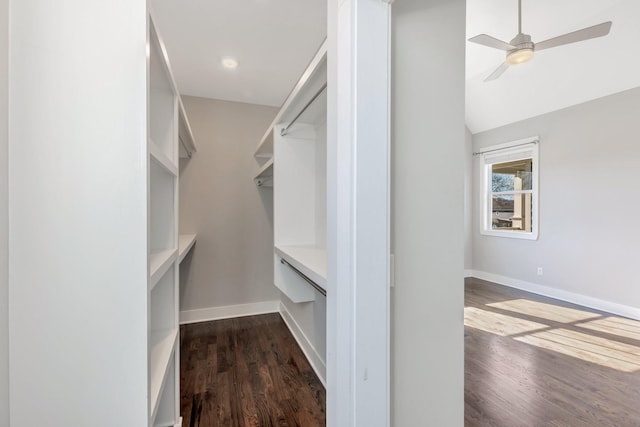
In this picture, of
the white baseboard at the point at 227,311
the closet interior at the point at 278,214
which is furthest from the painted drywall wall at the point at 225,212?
the closet interior at the point at 278,214

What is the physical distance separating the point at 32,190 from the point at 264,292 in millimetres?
3099

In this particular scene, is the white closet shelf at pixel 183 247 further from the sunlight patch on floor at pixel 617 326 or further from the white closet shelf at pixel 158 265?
the sunlight patch on floor at pixel 617 326

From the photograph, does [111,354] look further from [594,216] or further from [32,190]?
[594,216]

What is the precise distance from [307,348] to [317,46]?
2.65 m

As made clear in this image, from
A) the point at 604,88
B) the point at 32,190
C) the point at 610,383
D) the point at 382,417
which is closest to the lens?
the point at 32,190

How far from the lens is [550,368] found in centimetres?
224

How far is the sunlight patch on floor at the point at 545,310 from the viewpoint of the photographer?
330cm

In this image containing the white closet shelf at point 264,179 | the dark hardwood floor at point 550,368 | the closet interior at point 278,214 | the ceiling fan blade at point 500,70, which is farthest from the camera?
the white closet shelf at point 264,179

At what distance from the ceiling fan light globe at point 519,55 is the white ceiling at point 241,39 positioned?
1.64m

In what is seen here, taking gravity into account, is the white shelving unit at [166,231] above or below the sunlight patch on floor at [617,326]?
above

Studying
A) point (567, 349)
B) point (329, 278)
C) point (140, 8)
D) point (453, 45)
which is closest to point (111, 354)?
point (329, 278)

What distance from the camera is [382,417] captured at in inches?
34.5

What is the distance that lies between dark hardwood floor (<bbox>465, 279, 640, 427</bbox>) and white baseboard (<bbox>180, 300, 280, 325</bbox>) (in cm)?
229

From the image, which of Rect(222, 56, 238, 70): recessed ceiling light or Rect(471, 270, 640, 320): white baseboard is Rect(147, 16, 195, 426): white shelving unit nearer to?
Rect(222, 56, 238, 70): recessed ceiling light
